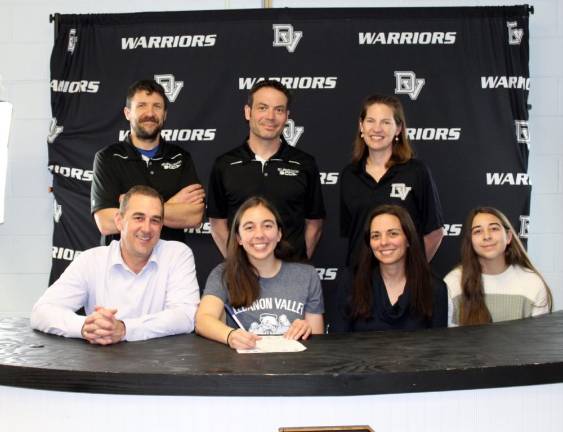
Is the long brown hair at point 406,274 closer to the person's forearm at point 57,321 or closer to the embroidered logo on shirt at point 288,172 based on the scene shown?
the embroidered logo on shirt at point 288,172

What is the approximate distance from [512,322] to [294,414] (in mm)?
1057

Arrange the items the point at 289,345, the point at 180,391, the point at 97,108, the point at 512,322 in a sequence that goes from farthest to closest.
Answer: the point at 97,108
the point at 512,322
the point at 289,345
the point at 180,391

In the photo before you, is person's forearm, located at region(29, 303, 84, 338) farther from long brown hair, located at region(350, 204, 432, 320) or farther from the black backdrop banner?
the black backdrop banner

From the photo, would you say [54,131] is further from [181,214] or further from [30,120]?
[181,214]

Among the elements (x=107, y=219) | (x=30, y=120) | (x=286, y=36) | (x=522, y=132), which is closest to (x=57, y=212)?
(x=30, y=120)

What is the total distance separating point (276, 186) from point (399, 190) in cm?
51

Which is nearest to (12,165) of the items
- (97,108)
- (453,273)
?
(97,108)

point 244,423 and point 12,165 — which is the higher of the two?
point 12,165

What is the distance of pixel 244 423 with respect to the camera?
5.77 ft

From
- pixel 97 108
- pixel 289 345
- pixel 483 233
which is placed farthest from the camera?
pixel 97 108

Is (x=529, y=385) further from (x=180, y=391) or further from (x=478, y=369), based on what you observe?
(x=180, y=391)

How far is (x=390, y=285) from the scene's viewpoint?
110 inches

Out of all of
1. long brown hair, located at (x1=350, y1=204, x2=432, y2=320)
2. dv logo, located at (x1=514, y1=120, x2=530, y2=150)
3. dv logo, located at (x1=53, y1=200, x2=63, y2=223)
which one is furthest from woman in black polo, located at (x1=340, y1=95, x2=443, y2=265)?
dv logo, located at (x1=53, y1=200, x2=63, y2=223)

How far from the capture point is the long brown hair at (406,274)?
2707 millimetres
